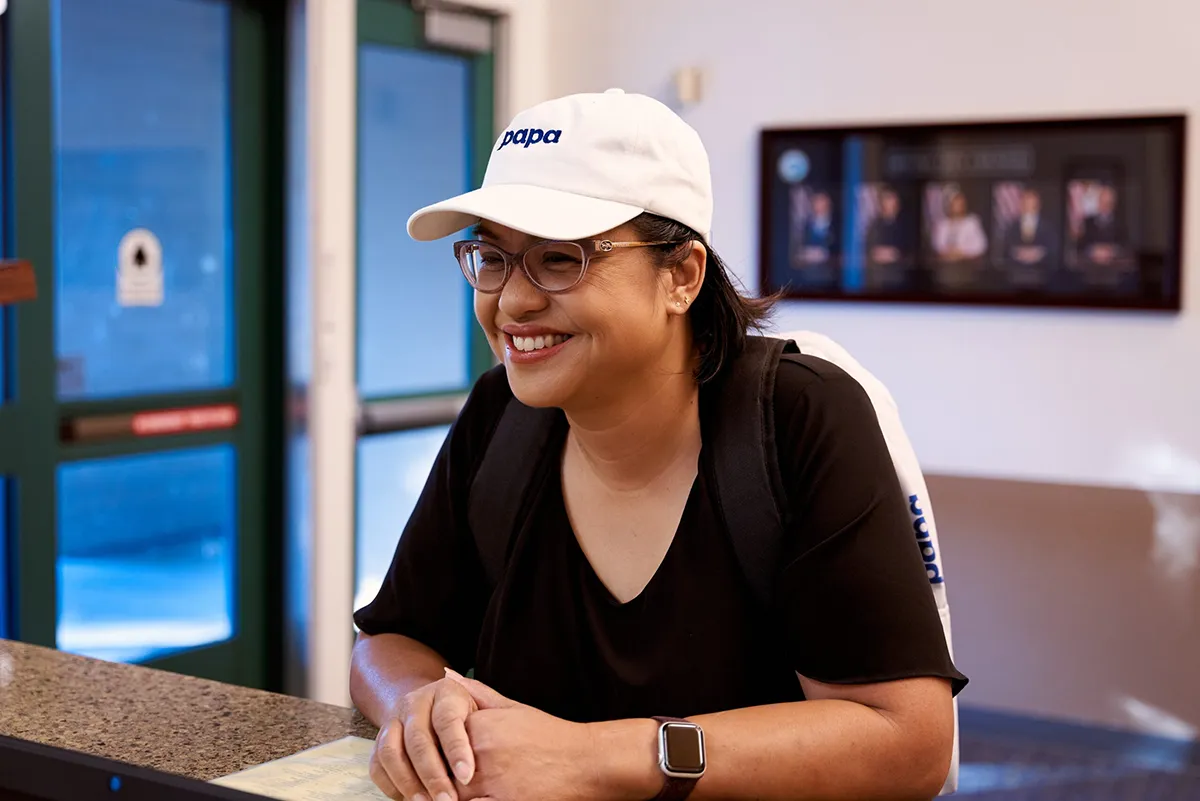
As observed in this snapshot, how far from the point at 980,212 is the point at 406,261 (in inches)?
72.7

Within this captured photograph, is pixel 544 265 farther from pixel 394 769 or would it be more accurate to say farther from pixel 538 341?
pixel 394 769

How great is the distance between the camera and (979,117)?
166 inches

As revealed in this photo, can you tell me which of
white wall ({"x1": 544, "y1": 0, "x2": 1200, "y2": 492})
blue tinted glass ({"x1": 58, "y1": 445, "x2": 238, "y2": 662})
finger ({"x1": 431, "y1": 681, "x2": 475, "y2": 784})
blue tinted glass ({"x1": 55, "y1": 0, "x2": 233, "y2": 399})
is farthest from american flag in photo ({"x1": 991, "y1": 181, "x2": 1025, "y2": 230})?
finger ({"x1": 431, "y1": 681, "x2": 475, "y2": 784})

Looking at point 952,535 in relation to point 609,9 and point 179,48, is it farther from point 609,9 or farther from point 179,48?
point 179,48

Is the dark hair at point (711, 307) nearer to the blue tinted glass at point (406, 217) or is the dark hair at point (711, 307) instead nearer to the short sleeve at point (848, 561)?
the short sleeve at point (848, 561)

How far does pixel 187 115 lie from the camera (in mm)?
3893

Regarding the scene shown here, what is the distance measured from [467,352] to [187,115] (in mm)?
1292

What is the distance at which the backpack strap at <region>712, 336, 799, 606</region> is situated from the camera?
54.6 inches

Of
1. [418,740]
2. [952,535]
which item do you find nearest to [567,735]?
[418,740]

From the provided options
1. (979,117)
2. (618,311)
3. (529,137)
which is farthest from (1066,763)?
(529,137)

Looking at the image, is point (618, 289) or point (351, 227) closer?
point (618, 289)

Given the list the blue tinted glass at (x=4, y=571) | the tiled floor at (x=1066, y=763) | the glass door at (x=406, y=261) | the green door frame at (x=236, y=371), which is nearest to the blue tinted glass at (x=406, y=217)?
the glass door at (x=406, y=261)

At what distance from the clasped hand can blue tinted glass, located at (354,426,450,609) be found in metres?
3.08

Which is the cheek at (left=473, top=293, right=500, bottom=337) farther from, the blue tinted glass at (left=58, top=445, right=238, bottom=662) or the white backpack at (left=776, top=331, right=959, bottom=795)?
the blue tinted glass at (left=58, top=445, right=238, bottom=662)
